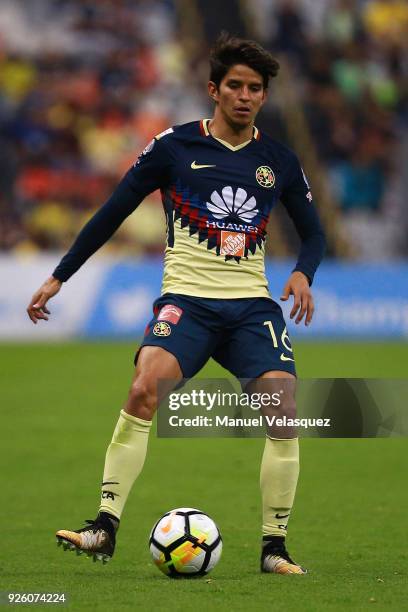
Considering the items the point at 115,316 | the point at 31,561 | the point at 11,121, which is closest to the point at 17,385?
the point at 115,316

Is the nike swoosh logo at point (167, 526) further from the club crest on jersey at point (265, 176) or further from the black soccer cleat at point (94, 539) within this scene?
the club crest on jersey at point (265, 176)

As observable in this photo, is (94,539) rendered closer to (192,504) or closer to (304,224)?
(304,224)

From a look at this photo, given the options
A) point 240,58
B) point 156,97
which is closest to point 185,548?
point 240,58

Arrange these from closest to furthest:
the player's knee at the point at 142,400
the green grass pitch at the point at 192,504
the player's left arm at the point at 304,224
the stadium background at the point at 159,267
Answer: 1. the green grass pitch at the point at 192,504
2. the player's knee at the point at 142,400
3. the player's left arm at the point at 304,224
4. the stadium background at the point at 159,267

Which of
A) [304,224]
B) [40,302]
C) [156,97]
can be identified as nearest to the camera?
[40,302]

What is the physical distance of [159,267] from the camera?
20000mm

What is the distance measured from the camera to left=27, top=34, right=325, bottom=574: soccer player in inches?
212

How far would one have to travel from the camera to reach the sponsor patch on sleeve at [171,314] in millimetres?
5441

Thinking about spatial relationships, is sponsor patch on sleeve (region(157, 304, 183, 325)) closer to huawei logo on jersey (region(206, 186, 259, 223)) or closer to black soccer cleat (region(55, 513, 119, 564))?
huawei logo on jersey (region(206, 186, 259, 223))

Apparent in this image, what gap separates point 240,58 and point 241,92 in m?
0.15

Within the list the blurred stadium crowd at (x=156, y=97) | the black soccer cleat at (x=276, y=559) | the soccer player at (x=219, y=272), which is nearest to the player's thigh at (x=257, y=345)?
the soccer player at (x=219, y=272)

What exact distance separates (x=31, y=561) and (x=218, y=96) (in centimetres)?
226

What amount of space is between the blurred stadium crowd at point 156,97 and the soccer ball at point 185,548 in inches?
686

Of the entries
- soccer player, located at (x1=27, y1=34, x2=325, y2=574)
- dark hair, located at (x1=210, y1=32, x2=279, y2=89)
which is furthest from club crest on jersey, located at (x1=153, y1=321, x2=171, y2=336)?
dark hair, located at (x1=210, y1=32, x2=279, y2=89)
